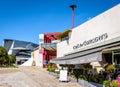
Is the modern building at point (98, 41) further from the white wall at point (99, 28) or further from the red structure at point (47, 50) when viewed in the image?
the red structure at point (47, 50)

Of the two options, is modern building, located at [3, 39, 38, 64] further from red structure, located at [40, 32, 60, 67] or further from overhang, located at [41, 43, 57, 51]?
overhang, located at [41, 43, 57, 51]

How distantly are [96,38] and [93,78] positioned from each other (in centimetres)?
515

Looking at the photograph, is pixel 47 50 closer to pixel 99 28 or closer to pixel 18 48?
pixel 99 28

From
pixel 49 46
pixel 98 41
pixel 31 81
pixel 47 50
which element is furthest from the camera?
pixel 47 50

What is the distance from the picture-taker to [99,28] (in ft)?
70.8

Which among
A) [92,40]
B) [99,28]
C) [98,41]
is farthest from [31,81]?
[99,28]

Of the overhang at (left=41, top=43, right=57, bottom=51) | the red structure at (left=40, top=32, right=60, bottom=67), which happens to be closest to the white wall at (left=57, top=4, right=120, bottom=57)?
the overhang at (left=41, top=43, right=57, bottom=51)

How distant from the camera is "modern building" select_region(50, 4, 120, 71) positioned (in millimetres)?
15961

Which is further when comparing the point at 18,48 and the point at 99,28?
the point at 18,48

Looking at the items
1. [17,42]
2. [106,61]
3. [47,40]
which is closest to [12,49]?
[17,42]

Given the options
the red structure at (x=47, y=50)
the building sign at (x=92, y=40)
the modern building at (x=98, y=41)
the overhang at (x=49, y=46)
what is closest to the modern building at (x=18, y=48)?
the red structure at (x=47, y=50)

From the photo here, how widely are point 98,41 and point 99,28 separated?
1.19 meters

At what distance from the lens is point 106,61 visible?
2027 cm

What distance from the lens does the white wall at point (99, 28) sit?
18.5 m
